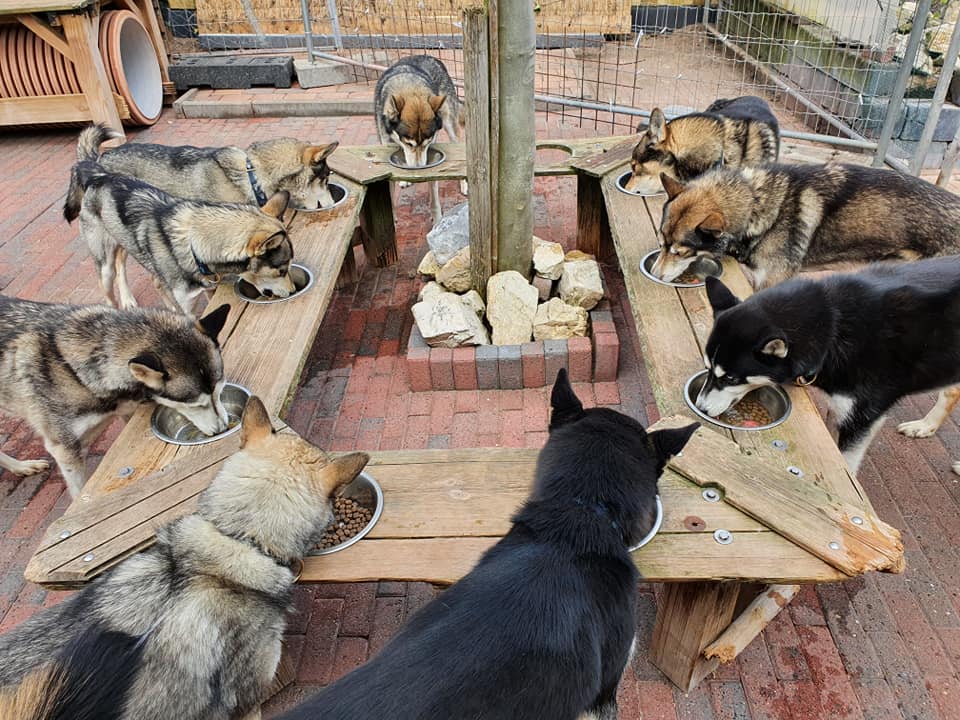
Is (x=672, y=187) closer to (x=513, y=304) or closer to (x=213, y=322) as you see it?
(x=513, y=304)

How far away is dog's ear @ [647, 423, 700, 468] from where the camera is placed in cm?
230

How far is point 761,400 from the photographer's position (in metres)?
3.40

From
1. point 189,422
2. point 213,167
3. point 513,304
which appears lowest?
point 513,304

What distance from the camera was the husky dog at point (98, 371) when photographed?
326 centimetres

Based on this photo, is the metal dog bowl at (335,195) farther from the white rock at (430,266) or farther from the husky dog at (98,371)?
the husky dog at (98,371)

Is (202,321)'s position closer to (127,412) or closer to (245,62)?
(127,412)

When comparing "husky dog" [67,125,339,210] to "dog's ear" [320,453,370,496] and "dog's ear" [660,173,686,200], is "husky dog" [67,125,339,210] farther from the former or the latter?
"dog's ear" [320,453,370,496]

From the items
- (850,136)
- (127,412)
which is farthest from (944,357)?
(850,136)

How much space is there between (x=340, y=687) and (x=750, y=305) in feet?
8.71

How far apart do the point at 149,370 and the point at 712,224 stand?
11.8 ft

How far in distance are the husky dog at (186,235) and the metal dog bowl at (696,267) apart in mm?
2533

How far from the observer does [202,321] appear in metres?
3.51

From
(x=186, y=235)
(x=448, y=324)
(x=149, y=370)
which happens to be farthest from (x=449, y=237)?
(x=149, y=370)

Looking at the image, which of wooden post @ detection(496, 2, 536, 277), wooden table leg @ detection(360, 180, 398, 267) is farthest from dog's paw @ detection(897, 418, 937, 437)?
wooden table leg @ detection(360, 180, 398, 267)
